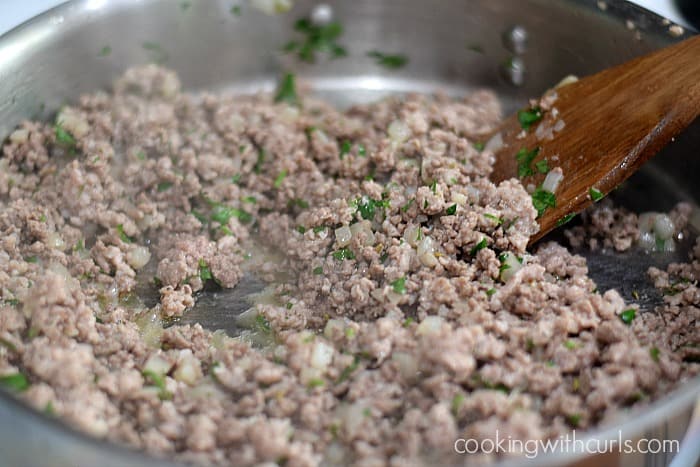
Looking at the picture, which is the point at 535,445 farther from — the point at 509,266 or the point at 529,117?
the point at 529,117

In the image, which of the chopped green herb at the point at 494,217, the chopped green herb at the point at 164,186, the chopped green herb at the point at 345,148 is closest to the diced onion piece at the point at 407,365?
the chopped green herb at the point at 494,217

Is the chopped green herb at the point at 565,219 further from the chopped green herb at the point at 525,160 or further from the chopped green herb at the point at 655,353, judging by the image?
the chopped green herb at the point at 655,353

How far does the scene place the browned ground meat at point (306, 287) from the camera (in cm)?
166

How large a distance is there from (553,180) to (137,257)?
127 cm

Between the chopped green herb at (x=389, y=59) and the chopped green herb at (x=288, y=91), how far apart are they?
33 cm

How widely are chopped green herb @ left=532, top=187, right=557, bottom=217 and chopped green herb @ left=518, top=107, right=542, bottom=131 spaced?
0.25 metres

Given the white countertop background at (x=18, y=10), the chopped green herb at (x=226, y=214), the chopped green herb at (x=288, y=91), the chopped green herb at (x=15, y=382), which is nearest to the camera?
the chopped green herb at (x=15, y=382)

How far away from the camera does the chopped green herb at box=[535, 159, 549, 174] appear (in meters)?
2.23

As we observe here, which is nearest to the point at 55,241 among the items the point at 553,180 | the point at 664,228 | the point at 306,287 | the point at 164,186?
the point at 164,186

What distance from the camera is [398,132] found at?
2.41m

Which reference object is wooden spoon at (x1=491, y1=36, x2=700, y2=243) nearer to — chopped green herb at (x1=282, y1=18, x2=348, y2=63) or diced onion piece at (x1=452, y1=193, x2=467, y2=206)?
diced onion piece at (x1=452, y1=193, x2=467, y2=206)

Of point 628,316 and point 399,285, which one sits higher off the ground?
point 399,285

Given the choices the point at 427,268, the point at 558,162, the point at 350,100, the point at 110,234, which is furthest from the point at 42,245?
the point at 558,162

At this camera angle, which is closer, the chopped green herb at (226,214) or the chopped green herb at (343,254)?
the chopped green herb at (343,254)
